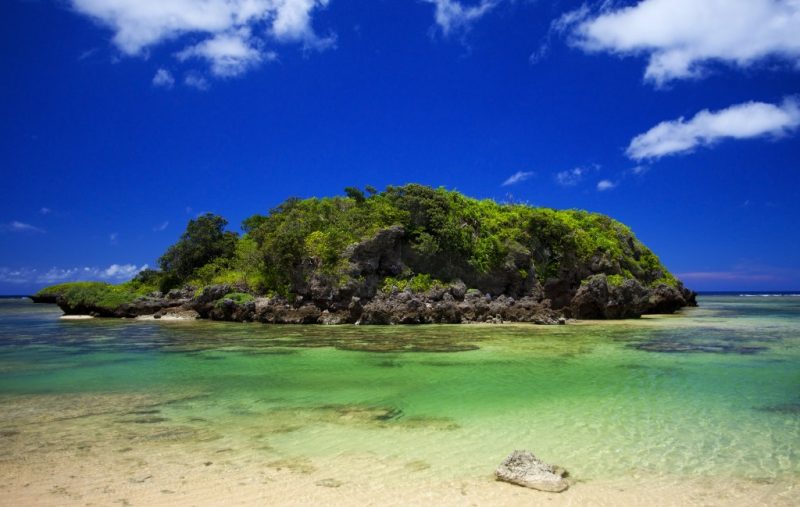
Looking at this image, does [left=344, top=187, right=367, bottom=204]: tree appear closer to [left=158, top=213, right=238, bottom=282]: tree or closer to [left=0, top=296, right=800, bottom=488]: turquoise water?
[left=158, top=213, right=238, bottom=282]: tree

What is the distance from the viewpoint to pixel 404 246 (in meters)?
36.1

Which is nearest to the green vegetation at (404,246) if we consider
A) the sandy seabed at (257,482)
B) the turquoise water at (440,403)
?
the turquoise water at (440,403)

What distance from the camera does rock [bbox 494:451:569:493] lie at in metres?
5.92

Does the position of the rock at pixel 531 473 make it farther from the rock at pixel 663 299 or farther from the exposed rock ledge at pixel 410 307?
the rock at pixel 663 299

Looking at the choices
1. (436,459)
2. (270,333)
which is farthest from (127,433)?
(270,333)

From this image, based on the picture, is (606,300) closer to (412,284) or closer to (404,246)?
(412,284)

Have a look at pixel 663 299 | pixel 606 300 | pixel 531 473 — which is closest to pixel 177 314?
pixel 606 300

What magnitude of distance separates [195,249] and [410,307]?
22.3 m

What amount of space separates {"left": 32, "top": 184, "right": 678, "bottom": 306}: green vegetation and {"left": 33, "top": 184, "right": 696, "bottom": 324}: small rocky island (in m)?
0.09

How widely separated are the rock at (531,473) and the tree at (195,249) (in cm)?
4198

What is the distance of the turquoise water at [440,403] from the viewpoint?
284 inches

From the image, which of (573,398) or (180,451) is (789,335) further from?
(180,451)

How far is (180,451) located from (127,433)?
5.18ft

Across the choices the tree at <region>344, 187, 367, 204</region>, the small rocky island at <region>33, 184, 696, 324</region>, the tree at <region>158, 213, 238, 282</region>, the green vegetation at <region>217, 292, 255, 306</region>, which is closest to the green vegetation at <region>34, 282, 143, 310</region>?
the small rocky island at <region>33, 184, 696, 324</region>
